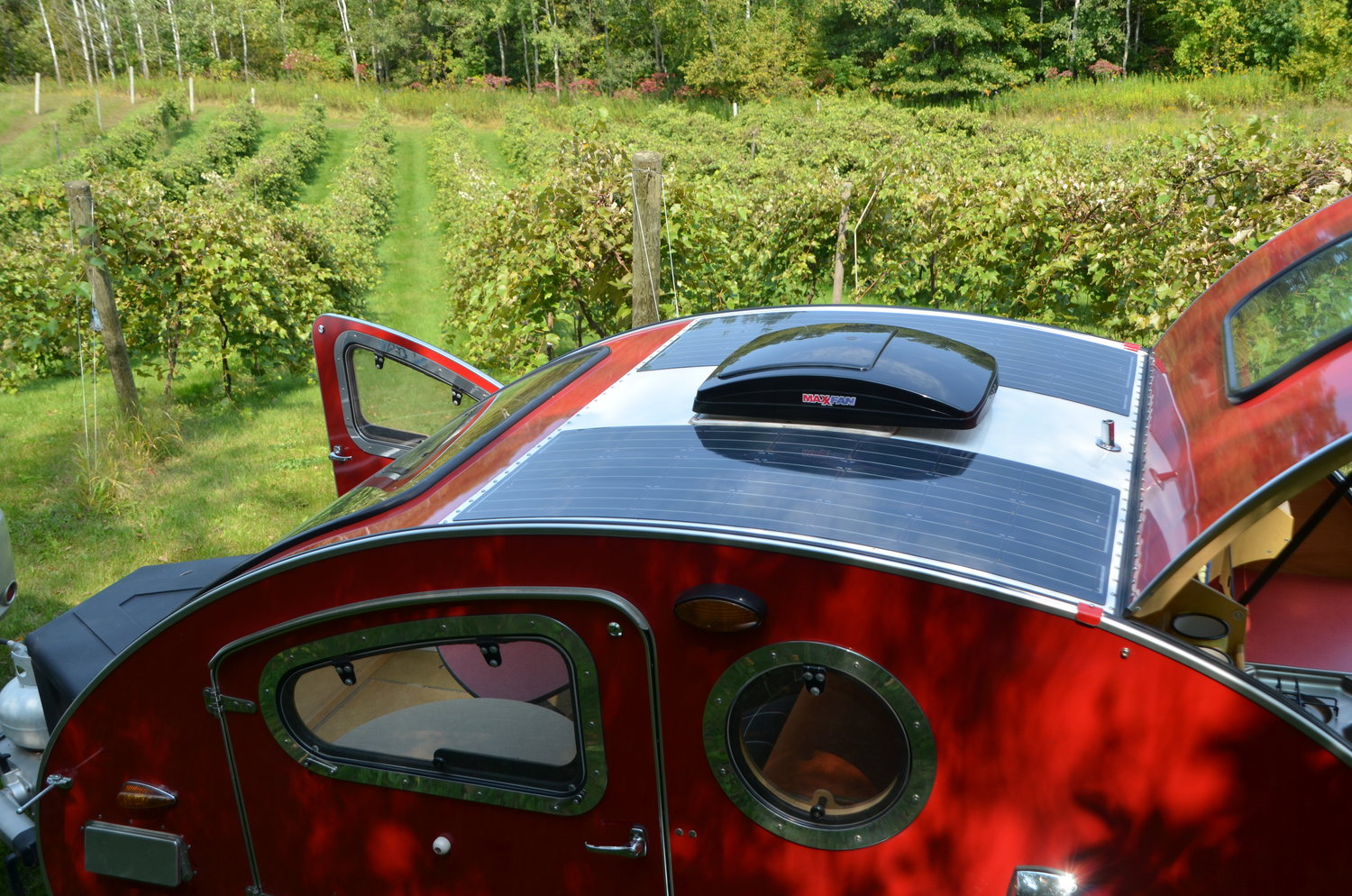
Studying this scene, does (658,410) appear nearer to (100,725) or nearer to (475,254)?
(100,725)

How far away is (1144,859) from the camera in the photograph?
2.04m

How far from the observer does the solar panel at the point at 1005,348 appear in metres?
3.11

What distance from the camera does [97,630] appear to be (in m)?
3.72

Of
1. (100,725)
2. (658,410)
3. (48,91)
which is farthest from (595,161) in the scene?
(48,91)

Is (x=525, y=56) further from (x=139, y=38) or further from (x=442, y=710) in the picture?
(x=442, y=710)

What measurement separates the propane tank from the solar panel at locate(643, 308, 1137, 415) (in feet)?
8.88

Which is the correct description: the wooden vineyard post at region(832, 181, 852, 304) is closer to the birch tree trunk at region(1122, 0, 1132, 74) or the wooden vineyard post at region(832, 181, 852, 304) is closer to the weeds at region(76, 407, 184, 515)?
the weeds at region(76, 407, 184, 515)

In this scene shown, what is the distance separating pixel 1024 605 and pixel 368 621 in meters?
1.64

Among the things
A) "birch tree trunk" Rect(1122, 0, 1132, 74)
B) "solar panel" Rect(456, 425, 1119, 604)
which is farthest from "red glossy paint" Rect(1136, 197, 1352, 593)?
"birch tree trunk" Rect(1122, 0, 1132, 74)

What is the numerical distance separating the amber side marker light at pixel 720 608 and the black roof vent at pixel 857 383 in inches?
27.5

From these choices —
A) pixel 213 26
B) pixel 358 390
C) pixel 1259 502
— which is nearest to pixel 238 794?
pixel 358 390

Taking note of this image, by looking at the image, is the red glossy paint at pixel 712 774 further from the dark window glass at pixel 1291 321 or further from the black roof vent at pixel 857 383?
the dark window glass at pixel 1291 321

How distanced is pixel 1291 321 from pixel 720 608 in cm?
171

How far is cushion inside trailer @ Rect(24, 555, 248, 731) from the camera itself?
3.51 meters
